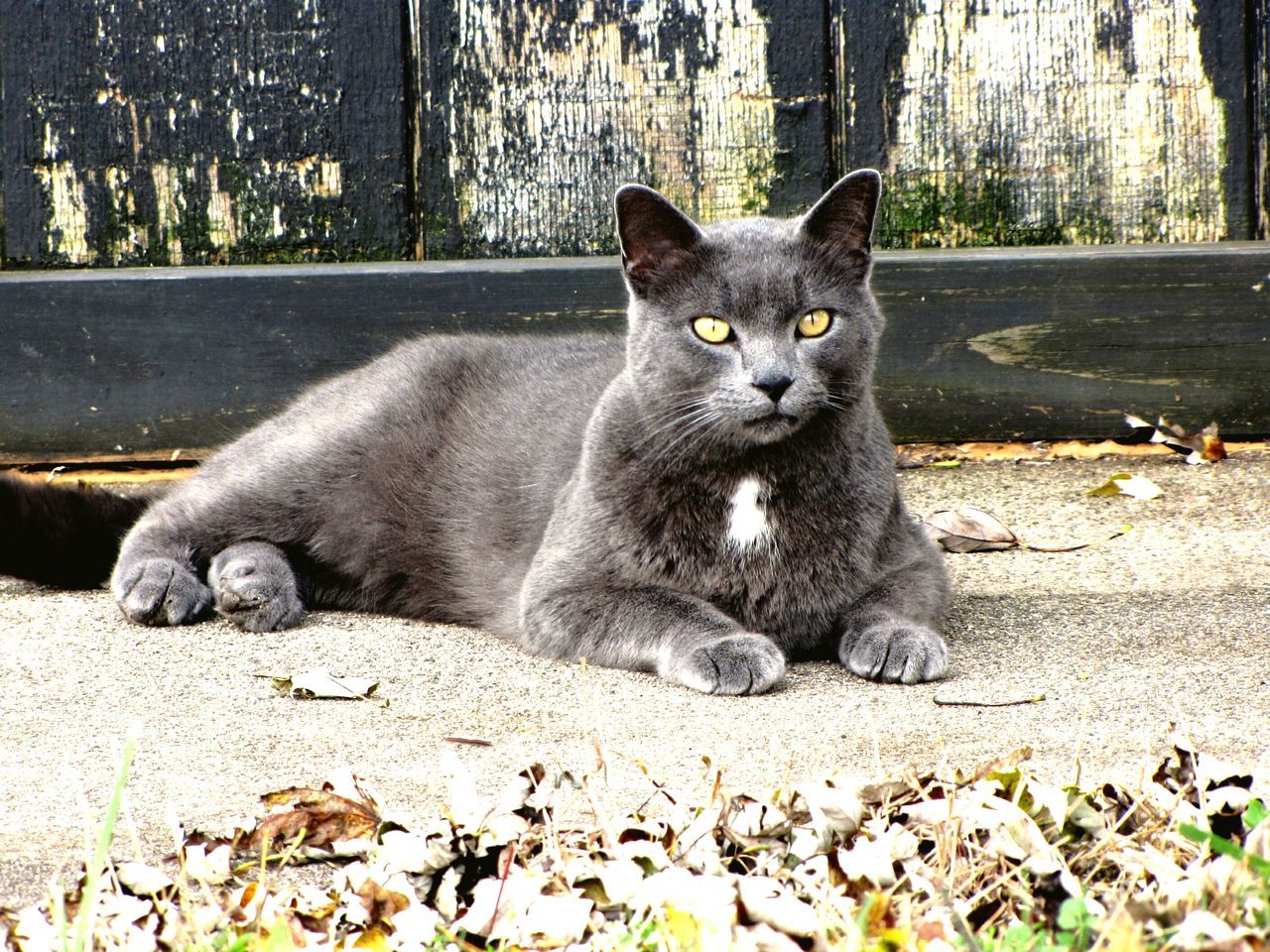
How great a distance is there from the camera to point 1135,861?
4.55 ft

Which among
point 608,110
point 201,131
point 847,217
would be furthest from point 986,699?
point 201,131

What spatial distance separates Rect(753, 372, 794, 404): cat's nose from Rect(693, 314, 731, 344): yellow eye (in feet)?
0.45

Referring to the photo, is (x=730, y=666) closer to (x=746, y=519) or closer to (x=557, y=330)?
(x=746, y=519)

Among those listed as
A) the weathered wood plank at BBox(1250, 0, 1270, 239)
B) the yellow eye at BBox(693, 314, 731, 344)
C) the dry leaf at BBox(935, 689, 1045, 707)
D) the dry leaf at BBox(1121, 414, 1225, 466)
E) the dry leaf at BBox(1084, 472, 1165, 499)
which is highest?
the weathered wood plank at BBox(1250, 0, 1270, 239)

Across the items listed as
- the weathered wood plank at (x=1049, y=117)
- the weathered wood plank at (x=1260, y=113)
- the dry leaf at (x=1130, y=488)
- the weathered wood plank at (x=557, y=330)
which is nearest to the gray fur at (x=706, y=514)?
the weathered wood plank at (x=557, y=330)

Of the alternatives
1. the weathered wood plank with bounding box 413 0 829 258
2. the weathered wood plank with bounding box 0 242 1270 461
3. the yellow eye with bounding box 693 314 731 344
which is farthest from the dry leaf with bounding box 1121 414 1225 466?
the yellow eye with bounding box 693 314 731 344

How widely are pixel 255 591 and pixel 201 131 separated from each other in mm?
1447

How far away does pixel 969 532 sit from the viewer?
3.07 metres

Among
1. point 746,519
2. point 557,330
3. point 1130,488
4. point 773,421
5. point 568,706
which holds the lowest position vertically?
point 568,706

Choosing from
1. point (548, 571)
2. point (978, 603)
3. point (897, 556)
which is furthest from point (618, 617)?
point (978, 603)

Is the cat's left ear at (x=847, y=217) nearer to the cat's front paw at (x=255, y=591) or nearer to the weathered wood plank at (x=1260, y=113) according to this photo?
A: the cat's front paw at (x=255, y=591)

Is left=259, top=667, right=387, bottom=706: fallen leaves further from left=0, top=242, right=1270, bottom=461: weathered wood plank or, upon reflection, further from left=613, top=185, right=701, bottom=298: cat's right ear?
left=0, top=242, right=1270, bottom=461: weathered wood plank

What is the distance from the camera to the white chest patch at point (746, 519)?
7.81 ft

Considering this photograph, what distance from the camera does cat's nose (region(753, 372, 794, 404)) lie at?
7.27ft
